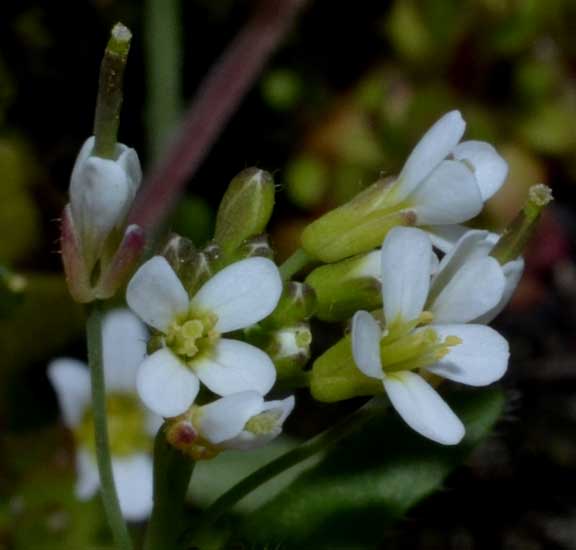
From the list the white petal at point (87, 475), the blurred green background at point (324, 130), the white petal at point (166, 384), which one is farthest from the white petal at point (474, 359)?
the blurred green background at point (324, 130)

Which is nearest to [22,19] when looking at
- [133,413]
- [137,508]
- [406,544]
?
[133,413]

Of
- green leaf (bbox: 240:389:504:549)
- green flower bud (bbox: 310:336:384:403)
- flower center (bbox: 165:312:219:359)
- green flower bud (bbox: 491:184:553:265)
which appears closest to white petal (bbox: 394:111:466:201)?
green flower bud (bbox: 491:184:553:265)

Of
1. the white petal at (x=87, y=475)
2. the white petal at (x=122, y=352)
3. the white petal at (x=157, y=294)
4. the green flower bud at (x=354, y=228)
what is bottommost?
the white petal at (x=87, y=475)

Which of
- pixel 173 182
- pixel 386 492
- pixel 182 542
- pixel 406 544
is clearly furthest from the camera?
pixel 173 182

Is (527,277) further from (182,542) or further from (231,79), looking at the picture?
(182,542)

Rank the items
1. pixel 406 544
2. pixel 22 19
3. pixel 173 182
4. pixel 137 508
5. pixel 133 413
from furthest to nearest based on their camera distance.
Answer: pixel 22 19, pixel 173 182, pixel 406 544, pixel 133 413, pixel 137 508

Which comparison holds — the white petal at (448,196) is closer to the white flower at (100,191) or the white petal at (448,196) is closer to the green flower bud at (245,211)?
the green flower bud at (245,211)

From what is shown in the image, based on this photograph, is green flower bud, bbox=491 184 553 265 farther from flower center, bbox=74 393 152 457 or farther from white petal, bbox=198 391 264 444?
flower center, bbox=74 393 152 457

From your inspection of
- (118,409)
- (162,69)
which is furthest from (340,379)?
(162,69)
